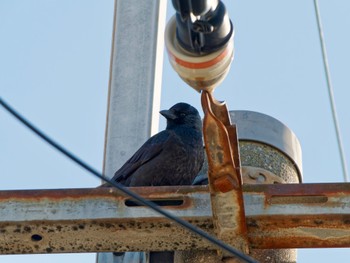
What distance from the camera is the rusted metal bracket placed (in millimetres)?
4684

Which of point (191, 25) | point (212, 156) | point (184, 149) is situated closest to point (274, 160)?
point (212, 156)

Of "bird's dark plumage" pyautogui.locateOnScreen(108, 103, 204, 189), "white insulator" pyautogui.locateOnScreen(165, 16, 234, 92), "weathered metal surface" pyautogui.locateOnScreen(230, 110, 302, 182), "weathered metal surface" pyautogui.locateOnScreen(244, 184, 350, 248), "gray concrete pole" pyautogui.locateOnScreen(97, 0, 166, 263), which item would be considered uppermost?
"bird's dark plumage" pyautogui.locateOnScreen(108, 103, 204, 189)

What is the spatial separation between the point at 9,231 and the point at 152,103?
142 cm

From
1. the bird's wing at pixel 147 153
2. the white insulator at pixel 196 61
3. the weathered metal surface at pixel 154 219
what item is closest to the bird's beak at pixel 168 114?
Answer: the bird's wing at pixel 147 153

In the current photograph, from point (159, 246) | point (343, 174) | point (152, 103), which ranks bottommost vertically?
point (159, 246)

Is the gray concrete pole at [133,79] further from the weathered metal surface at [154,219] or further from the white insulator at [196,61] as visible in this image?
the white insulator at [196,61]

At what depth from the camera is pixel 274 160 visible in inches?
234

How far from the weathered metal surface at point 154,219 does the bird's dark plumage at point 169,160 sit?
257 centimetres

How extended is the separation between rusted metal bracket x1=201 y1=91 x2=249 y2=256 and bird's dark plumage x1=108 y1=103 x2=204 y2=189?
2846mm

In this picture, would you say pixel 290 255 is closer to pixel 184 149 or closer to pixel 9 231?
pixel 9 231

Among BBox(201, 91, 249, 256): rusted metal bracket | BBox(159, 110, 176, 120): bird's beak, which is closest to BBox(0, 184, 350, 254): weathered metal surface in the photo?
BBox(201, 91, 249, 256): rusted metal bracket

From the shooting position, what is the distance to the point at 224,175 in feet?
15.8

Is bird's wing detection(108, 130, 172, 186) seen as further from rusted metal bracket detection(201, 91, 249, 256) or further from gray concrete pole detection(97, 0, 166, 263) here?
rusted metal bracket detection(201, 91, 249, 256)

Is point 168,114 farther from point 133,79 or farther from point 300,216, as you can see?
point 300,216
